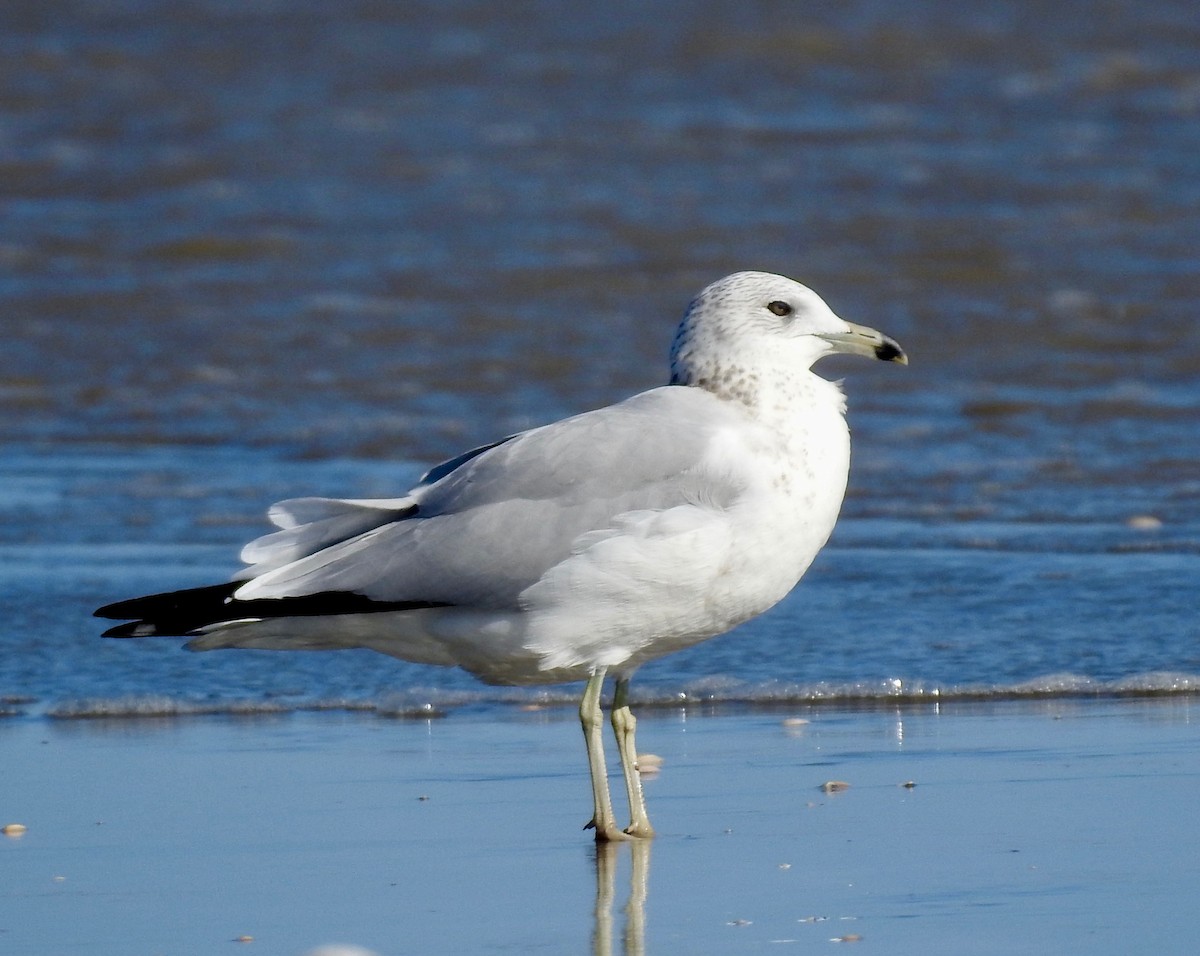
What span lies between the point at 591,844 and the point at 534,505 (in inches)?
26.1

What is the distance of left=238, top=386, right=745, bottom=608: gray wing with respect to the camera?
4102mm

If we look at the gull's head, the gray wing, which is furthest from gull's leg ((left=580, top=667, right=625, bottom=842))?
the gull's head

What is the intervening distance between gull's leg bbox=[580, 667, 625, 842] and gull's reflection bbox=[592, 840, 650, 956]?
0.04 metres

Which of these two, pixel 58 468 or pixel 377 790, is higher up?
pixel 58 468

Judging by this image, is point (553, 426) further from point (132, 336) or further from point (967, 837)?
point (132, 336)

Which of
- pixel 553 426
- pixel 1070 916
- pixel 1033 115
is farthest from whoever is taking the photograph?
pixel 1033 115

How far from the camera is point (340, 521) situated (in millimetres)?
4320

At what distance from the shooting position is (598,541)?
4.09 m

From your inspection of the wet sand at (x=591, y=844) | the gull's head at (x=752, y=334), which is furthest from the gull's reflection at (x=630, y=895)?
the gull's head at (x=752, y=334)

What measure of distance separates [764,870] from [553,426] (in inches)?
39.7

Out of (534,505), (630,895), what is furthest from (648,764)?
(630,895)

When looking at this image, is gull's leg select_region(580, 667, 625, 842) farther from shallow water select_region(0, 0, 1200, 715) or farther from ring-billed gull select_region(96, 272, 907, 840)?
shallow water select_region(0, 0, 1200, 715)

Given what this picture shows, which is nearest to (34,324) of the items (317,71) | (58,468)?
(58,468)

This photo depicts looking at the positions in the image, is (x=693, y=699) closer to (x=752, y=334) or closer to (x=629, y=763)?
(x=629, y=763)
